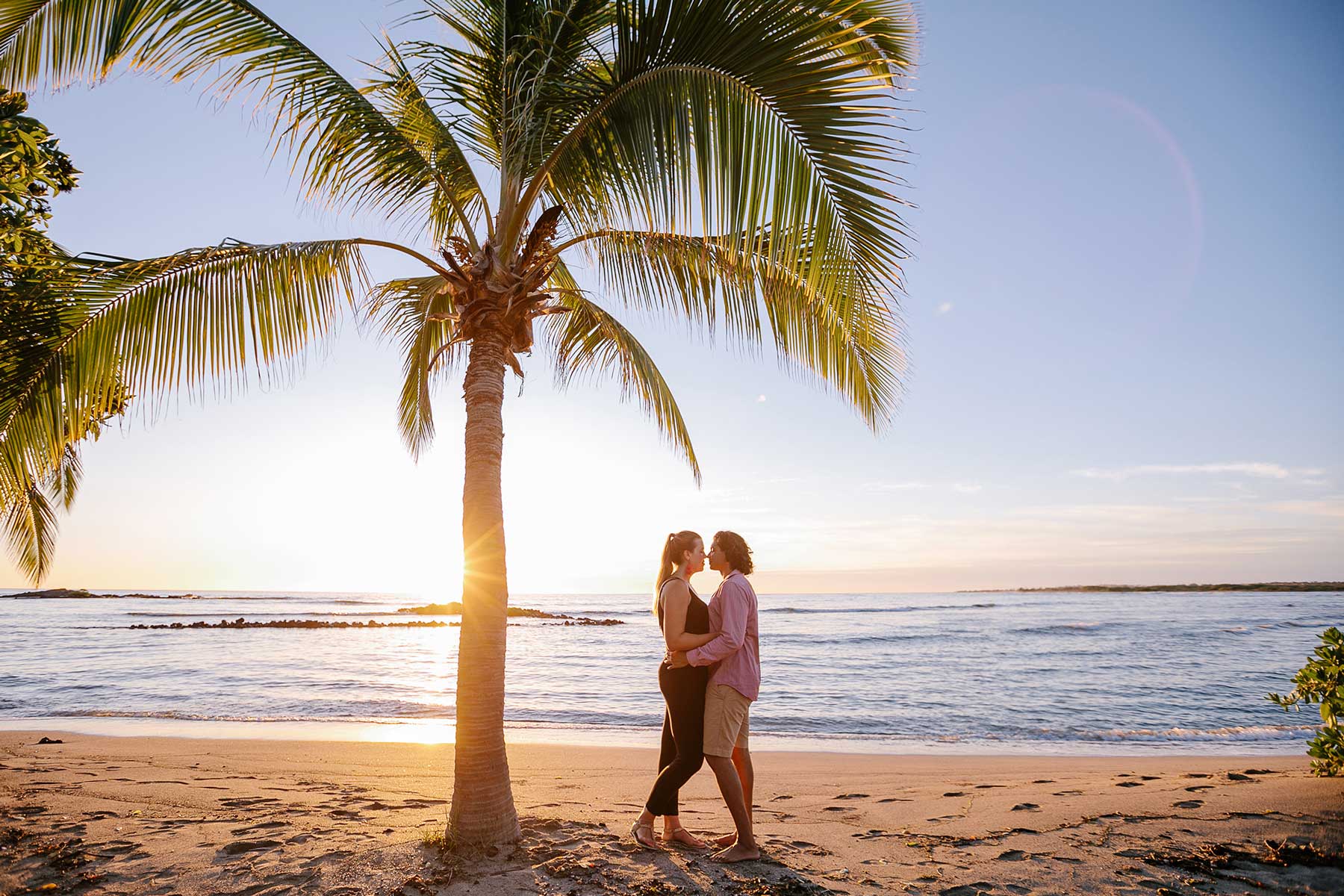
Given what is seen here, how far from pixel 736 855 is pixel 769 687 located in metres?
14.4

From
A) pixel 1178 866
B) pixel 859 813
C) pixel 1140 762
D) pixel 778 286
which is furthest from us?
pixel 1140 762

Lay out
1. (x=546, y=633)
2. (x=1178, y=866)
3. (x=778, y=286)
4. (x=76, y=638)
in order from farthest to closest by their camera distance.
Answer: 1. (x=546, y=633)
2. (x=76, y=638)
3. (x=778, y=286)
4. (x=1178, y=866)

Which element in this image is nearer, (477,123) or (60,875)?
(60,875)

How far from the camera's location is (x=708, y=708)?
15.3 ft

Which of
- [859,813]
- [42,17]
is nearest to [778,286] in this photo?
[859,813]

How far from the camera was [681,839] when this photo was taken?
495cm

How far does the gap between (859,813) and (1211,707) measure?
13235 mm

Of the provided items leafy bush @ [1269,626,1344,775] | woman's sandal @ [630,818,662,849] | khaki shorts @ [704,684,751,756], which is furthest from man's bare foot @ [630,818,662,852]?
leafy bush @ [1269,626,1344,775]

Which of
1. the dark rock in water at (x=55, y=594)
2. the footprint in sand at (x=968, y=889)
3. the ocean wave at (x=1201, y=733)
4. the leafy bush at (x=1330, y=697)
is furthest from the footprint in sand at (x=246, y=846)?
the dark rock in water at (x=55, y=594)

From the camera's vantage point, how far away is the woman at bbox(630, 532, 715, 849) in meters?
4.66

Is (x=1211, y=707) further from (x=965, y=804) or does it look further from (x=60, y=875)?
(x=60, y=875)

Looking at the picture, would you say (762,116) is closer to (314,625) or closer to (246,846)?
(246,846)

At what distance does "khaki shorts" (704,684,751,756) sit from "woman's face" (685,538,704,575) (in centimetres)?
75

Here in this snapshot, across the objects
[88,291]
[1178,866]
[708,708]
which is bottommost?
[1178,866]
